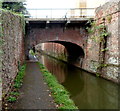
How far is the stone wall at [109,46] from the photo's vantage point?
8.98 m

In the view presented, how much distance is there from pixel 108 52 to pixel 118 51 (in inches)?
43.7

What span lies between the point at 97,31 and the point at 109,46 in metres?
1.76

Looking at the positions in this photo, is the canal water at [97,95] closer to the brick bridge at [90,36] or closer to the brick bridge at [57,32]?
the brick bridge at [90,36]

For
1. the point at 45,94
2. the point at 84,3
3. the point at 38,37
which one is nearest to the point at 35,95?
the point at 45,94

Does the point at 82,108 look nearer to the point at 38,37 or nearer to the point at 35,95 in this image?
the point at 35,95

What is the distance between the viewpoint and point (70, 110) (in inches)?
169

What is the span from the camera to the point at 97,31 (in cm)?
1106

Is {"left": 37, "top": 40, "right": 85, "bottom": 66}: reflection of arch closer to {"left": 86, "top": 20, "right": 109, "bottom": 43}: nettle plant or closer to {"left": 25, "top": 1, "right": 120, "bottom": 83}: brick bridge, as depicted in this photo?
{"left": 25, "top": 1, "right": 120, "bottom": 83}: brick bridge

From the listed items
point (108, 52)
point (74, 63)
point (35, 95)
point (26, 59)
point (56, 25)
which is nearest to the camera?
point (35, 95)

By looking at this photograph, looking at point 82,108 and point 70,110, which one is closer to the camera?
point 70,110

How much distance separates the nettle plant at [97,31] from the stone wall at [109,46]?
0.76 feet

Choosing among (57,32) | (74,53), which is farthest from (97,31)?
(74,53)

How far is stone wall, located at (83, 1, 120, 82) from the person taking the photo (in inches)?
353

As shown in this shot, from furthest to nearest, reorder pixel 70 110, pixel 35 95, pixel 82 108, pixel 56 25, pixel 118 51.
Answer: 1. pixel 56 25
2. pixel 118 51
3. pixel 82 108
4. pixel 35 95
5. pixel 70 110
